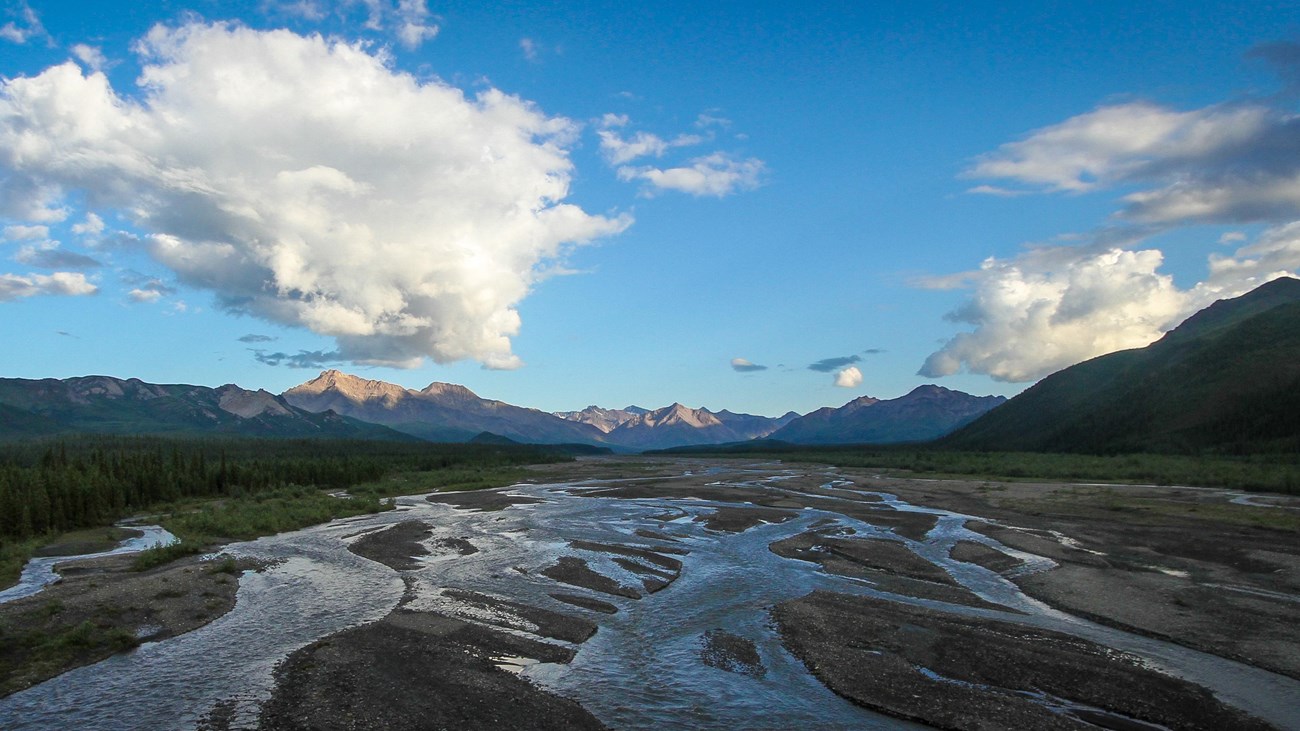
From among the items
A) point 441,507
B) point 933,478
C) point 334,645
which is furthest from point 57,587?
point 933,478

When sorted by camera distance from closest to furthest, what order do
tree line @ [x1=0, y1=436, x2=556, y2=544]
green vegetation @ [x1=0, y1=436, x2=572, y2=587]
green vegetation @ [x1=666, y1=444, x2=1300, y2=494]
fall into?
green vegetation @ [x1=0, y1=436, x2=572, y2=587] → tree line @ [x1=0, y1=436, x2=556, y2=544] → green vegetation @ [x1=666, y1=444, x2=1300, y2=494]

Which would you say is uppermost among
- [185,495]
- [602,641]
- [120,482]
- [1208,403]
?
[1208,403]

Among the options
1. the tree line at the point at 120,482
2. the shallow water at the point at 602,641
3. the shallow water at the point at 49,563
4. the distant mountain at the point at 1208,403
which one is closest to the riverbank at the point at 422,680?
the shallow water at the point at 602,641

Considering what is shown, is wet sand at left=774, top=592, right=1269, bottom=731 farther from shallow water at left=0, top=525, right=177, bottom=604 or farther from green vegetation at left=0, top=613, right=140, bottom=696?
shallow water at left=0, top=525, right=177, bottom=604

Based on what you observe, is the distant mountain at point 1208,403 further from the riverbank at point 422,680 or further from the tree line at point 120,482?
the tree line at point 120,482

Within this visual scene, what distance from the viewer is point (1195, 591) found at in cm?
2567

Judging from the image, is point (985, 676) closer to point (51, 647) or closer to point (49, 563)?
point (51, 647)

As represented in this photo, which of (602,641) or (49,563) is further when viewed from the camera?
(49,563)

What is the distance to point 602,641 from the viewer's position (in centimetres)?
2130

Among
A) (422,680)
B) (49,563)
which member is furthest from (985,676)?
(49,563)

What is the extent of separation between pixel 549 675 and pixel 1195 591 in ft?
80.8

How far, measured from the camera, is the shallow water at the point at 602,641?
1574cm

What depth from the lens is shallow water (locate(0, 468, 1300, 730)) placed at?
15742 millimetres

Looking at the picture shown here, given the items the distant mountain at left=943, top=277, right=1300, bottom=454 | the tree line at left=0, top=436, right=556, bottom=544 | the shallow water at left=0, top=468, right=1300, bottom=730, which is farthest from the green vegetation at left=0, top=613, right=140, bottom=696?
the distant mountain at left=943, top=277, right=1300, bottom=454
